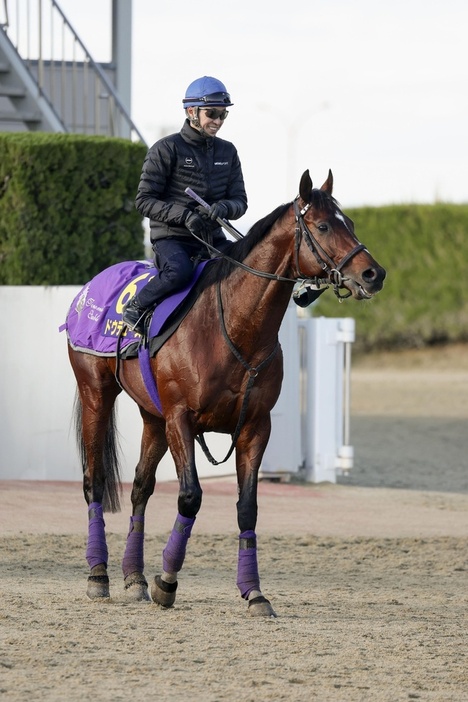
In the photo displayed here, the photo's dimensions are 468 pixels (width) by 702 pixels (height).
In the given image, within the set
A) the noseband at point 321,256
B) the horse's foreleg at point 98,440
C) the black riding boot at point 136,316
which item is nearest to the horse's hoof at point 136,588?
the horse's foreleg at point 98,440

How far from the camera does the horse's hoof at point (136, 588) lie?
24.1 ft

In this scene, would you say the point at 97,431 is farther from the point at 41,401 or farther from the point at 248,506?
the point at 41,401

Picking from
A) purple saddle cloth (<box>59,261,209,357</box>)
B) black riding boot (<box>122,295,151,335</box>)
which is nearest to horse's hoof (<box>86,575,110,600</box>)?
purple saddle cloth (<box>59,261,209,357</box>)

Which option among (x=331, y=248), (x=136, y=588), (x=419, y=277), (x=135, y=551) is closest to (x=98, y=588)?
(x=136, y=588)

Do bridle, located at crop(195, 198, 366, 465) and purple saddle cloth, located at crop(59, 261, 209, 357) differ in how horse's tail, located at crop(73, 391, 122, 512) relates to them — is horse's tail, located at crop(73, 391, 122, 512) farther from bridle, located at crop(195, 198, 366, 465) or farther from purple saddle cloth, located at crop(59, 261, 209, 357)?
bridle, located at crop(195, 198, 366, 465)

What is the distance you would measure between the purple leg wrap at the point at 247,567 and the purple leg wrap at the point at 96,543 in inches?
35.9

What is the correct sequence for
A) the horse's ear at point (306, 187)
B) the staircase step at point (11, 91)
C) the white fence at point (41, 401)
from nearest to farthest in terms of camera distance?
the horse's ear at point (306, 187) → the white fence at point (41, 401) → the staircase step at point (11, 91)

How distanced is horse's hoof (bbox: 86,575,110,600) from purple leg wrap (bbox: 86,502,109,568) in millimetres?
99

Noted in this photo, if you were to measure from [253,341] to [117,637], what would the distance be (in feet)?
5.48

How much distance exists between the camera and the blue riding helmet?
283 inches

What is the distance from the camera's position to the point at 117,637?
20.2 ft

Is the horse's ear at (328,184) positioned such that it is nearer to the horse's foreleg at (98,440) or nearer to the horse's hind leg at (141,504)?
the horse's hind leg at (141,504)

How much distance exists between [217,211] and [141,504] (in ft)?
5.87

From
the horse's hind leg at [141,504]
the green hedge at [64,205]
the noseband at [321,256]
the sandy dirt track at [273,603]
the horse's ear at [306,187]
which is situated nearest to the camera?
the sandy dirt track at [273,603]
